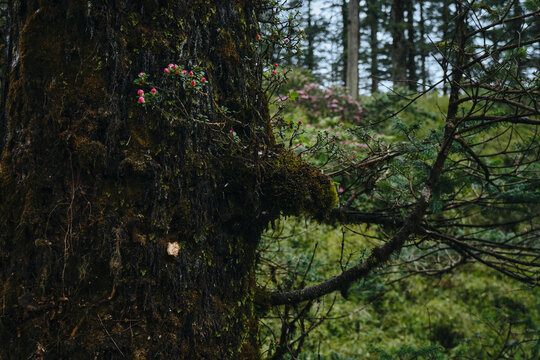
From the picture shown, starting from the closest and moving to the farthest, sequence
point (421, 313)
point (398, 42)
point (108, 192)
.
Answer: point (108, 192) < point (421, 313) < point (398, 42)

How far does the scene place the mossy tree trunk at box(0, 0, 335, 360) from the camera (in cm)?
147

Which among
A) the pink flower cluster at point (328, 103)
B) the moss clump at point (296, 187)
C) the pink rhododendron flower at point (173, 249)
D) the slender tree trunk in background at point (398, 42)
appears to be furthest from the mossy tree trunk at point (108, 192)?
the slender tree trunk in background at point (398, 42)

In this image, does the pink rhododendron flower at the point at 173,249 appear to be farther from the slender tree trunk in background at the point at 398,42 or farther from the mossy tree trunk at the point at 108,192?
the slender tree trunk in background at the point at 398,42

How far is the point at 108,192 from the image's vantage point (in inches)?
61.7

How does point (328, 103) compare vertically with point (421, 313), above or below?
above

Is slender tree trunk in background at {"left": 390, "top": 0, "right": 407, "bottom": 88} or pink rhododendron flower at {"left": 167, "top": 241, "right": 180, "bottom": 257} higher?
slender tree trunk in background at {"left": 390, "top": 0, "right": 407, "bottom": 88}

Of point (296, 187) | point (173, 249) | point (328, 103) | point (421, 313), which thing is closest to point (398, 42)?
point (328, 103)

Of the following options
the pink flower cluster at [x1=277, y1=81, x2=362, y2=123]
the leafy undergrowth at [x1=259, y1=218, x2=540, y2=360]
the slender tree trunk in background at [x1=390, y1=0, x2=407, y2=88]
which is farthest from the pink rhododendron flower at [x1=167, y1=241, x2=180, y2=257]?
the slender tree trunk in background at [x1=390, y1=0, x2=407, y2=88]

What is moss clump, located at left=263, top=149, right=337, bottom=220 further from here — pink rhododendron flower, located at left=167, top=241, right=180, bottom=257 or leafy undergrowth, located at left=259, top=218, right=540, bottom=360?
leafy undergrowth, located at left=259, top=218, right=540, bottom=360

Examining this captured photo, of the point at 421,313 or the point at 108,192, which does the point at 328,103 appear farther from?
the point at 108,192

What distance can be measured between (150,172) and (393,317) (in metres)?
6.70

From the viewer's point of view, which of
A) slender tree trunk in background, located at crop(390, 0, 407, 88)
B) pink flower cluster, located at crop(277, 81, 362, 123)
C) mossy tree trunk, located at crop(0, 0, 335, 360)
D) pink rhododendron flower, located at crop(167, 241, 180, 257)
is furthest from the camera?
slender tree trunk in background, located at crop(390, 0, 407, 88)

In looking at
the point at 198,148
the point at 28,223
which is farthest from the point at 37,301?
the point at 198,148

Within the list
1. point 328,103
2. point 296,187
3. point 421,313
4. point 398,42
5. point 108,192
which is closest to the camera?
point 108,192
